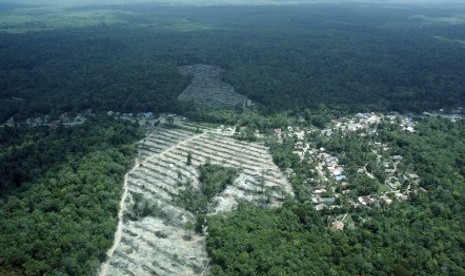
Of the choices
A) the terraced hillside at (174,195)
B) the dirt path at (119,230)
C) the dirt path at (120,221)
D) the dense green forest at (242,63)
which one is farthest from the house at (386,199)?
the dense green forest at (242,63)

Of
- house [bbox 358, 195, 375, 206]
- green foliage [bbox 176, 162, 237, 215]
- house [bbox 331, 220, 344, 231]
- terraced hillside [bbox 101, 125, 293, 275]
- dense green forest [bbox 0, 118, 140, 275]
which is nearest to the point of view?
dense green forest [bbox 0, 118, 140, 275]

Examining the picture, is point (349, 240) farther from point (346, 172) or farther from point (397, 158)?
point (397, 158)

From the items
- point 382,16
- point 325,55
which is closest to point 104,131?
point 325,55

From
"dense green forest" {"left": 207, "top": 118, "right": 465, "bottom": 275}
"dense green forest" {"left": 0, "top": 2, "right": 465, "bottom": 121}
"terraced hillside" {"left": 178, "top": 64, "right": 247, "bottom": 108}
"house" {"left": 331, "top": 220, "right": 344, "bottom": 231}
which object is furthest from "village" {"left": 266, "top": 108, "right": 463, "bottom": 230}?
"terraced hillside" {"left": 178, "top": 64, "right": 247, "bottom": 108}

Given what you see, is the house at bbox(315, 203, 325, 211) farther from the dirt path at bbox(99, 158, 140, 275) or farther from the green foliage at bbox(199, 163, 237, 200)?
the dirt path at bbox(99, 158, 140, 275)

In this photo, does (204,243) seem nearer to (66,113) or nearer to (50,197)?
(50,197)

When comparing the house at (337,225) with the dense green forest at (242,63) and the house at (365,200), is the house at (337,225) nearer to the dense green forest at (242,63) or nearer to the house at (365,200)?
the house at (365,200)
